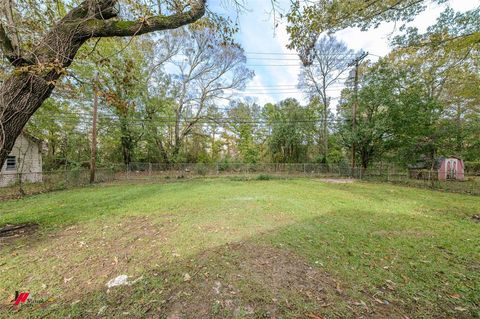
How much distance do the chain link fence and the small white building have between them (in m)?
0.06

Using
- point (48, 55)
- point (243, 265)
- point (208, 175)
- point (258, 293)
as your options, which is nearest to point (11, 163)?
point (208, 175)

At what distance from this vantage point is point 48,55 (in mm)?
2049

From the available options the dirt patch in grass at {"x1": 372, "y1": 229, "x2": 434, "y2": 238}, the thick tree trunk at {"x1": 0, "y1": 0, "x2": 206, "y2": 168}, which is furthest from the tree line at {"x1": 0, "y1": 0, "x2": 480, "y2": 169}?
the dirt patch in grass at {"x1": 372, "y1": 229, "x2": 434, "y2": 238}

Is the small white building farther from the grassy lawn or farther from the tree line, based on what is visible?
the grassy lawn

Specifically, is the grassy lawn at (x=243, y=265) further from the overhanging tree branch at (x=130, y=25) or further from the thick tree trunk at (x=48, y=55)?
the overhanging tree branch at (x=130, y=25)

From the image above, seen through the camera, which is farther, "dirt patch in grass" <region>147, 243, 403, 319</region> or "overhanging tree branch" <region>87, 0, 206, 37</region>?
"overhanging tree branch" <region>87, 0, 206, 37</region>

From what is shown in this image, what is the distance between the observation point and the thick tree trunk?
1.99 meters

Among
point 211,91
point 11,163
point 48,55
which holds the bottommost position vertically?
point 11,163

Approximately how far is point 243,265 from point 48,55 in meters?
3.30

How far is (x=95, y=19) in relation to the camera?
2145 millimetres

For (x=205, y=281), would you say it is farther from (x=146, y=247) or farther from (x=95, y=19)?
(x=95, y=19)

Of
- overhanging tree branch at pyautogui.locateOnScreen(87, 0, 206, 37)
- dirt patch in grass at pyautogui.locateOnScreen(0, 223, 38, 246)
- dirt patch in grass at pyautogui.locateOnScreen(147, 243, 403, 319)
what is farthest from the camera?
dirt patch in grass at pyautogui.locateOnScreen(0, 223, 38, 246)

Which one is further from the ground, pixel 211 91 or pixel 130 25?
pixel 211 91

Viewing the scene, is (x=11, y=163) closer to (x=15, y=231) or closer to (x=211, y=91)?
(x=15, y=231)
